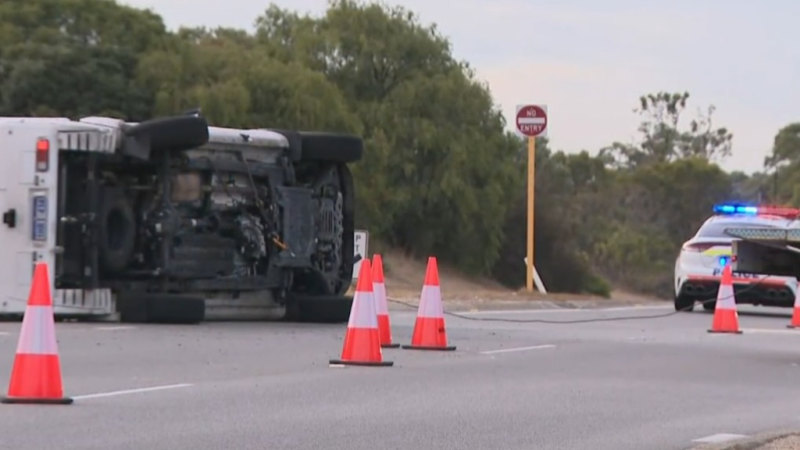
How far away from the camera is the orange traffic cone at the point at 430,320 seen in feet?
52.0

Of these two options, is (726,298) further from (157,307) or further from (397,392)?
(397,392)

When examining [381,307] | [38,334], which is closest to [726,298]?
[381,307]

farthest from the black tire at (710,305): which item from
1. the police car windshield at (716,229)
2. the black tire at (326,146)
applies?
the black tire at (326,146)

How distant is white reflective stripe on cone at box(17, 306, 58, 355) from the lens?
1072cm

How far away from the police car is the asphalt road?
6512 millimetres

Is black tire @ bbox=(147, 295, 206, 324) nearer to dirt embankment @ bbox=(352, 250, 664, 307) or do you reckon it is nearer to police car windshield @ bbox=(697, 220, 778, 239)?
dirt embankment @ bbox=(352, 250, 664, 307)

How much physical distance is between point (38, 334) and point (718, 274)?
17013mm

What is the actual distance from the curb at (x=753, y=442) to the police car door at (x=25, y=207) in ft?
31.1

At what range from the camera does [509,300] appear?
1139 inches

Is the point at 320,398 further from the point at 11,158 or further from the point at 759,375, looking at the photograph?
the point at 11,158

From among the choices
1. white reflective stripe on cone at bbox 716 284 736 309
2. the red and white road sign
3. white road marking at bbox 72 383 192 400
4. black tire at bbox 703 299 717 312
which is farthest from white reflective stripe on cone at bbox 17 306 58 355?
the red and white road sign

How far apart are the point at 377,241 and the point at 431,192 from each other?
2.25 m

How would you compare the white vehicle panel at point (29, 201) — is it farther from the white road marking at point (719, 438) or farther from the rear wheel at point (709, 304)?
the rear wheel at point (709, 304)

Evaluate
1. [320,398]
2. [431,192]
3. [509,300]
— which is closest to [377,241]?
[431,192]
